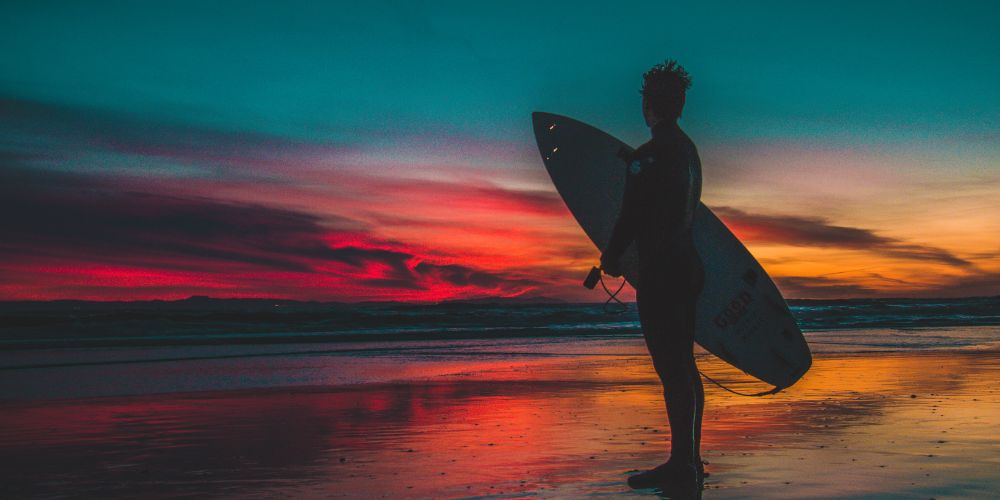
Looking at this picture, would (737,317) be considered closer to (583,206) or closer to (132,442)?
(583,206)

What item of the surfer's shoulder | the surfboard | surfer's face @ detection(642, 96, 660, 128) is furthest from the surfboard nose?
the surfer's shoulder

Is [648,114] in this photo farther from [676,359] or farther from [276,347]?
[276,347]

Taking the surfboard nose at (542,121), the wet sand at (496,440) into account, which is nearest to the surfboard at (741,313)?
the wet sand at (496,440)

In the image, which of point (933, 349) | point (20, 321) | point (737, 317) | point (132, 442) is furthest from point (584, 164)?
point (20, 321)

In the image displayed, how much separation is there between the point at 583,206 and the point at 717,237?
3.15 ft

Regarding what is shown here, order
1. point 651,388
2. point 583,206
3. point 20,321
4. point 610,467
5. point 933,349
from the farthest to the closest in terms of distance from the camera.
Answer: point 20,321, point 933,349, point 651,388, point 583,206, point 610,467

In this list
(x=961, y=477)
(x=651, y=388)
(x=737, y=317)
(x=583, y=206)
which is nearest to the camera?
(x=961, y=477)

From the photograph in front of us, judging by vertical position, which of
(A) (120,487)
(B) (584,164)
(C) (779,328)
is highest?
(B) (584,164)

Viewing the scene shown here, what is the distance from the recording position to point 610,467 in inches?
171

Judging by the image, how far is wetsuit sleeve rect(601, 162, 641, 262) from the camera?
3.99m

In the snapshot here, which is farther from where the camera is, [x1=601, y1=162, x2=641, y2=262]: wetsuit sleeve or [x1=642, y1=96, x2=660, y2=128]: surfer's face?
[x1=642, y1=96, x2=660, y2=128]: surfer's face

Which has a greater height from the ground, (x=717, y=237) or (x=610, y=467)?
(x=717, y=237)

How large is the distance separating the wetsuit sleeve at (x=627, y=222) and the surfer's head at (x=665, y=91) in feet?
1.17

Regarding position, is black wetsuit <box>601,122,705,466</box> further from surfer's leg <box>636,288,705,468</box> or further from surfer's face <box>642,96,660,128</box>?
surfer's face <box>642,96,660,128</box>
